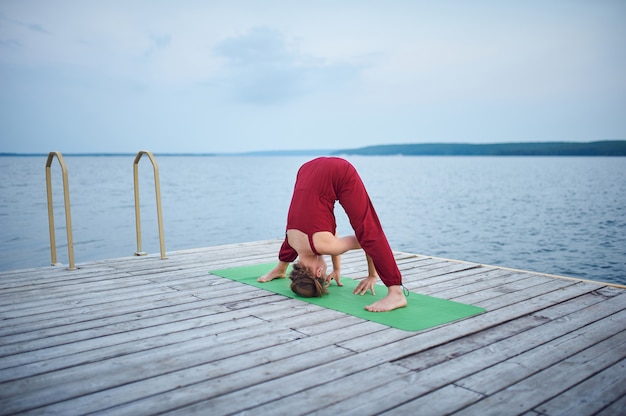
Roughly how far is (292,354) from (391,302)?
96 centimetres

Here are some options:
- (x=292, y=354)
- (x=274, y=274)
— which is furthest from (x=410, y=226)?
(x=292, y=354)

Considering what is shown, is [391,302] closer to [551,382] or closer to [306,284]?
[306,284]

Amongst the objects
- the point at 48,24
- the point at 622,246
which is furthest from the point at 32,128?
the point at 622,246

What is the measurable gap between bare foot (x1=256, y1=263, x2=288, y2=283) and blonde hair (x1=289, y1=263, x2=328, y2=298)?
0.53 meters

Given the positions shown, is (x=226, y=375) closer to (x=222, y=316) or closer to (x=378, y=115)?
(x=222, y=316)

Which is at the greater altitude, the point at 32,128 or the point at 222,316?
the point at 32,128

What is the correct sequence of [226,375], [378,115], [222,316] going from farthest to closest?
1. [378,115]
2. [222,316]
3. [226,375]

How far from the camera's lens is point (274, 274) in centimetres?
386

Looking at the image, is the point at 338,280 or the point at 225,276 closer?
the point at 338,280

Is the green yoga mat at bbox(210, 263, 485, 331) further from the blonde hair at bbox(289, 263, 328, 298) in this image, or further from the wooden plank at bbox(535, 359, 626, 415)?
the wooden plank at bbox(535, 359, 626, 415)

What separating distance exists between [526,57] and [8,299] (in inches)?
1425

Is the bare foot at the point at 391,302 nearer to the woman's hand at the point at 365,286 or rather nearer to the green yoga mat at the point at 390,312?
the green yoga mat at the point at 390,312

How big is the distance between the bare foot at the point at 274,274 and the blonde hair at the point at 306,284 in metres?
0.53

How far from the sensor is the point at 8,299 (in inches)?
130
